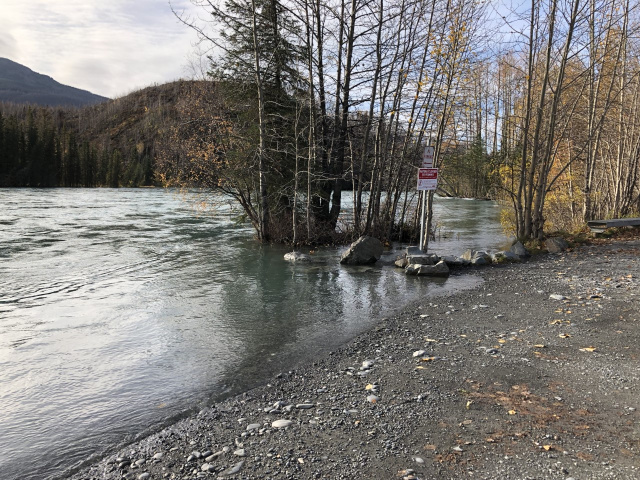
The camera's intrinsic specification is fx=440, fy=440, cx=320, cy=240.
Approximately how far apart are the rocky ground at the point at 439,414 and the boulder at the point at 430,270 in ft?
13.7

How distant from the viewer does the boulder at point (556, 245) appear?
13120 millimetres

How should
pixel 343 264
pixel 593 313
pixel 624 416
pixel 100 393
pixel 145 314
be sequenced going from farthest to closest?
pixel 343 264
pixel 145 314
pixel 593 313
pixel 100 393
pixel 624 416

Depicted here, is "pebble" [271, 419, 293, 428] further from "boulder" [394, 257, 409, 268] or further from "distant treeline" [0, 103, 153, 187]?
"distant treeline" [0, 103, 153, 187]

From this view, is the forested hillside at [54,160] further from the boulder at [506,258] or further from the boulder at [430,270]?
the boulder at [506,258]

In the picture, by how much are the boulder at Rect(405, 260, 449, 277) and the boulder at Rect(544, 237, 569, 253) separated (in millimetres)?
4137

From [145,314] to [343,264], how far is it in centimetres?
629

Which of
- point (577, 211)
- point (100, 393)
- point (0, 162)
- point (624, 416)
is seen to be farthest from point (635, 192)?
A: point (0, 162)

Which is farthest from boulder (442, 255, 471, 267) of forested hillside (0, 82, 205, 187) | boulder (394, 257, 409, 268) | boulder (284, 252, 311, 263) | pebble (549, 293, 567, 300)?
forested hillside (0, 82, 205, 187)

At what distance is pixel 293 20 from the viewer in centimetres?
1678

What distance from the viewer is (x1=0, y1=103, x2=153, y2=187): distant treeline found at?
69.5 metres

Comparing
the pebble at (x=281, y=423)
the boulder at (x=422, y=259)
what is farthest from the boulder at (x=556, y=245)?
the pebble at (x=281, y=423)

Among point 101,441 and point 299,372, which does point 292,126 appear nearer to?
point 299,372

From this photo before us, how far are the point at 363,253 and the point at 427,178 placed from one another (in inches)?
120

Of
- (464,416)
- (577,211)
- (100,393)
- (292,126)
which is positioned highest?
(292,126)
